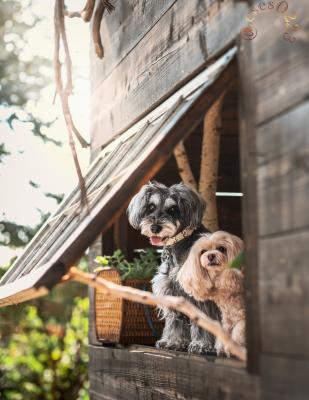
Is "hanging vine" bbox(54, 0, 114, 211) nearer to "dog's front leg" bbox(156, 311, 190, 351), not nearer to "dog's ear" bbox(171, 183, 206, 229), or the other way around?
"dog's ear" bbox(171, 183, 206, 229)

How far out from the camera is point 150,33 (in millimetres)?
4234

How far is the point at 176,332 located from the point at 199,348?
0.39 meters

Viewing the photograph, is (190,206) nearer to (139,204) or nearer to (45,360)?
(139,204)

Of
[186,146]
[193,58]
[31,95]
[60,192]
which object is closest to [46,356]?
[60,192]

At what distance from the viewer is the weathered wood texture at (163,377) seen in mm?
2799

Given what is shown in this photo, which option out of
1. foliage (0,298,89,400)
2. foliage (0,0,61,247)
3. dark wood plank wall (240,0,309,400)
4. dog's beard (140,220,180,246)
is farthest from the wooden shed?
foliage (0,0,61,247)

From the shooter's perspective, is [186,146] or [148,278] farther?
[186,146]

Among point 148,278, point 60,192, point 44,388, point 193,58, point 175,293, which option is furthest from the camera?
point 60,192

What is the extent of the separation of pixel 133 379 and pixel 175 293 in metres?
0.57

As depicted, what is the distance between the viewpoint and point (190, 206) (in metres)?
4.09

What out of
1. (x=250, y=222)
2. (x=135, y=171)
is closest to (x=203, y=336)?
(x=135, y=171)

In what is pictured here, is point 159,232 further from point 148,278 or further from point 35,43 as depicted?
point 35,43

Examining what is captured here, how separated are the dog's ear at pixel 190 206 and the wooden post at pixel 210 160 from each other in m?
0.55

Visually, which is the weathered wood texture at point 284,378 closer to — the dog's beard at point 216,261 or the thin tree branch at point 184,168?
the dog's beard at point 216,261
